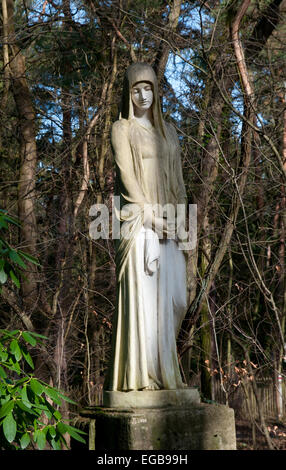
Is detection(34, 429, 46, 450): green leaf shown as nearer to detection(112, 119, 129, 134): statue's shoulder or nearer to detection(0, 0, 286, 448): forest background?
detection(112, 119, 129, 134): statue's shoulder

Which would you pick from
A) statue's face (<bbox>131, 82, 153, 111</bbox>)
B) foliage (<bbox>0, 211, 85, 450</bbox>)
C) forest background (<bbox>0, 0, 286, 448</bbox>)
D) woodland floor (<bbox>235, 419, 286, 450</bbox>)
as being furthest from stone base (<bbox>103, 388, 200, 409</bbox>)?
woodland floor (<bbox>235, 419, 286, 450</bbox>)

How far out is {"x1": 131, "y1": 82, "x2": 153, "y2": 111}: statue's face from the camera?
464 centimetres

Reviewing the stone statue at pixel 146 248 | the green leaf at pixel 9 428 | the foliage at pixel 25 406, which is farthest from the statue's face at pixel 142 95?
the green leaf at pixel 9 428

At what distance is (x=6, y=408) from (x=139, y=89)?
2.77 meters

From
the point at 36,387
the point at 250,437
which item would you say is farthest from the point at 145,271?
the point at 250,437

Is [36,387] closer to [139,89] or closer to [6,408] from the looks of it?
[6,408]

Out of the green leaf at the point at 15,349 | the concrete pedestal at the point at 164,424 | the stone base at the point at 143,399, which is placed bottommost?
the concrete pedestal at the point at 164,424

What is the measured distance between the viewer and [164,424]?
13.1 feet

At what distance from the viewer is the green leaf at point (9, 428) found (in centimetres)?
266

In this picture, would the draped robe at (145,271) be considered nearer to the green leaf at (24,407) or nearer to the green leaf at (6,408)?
the green leaf at (24,407)

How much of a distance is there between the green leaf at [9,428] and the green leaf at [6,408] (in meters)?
0.03
